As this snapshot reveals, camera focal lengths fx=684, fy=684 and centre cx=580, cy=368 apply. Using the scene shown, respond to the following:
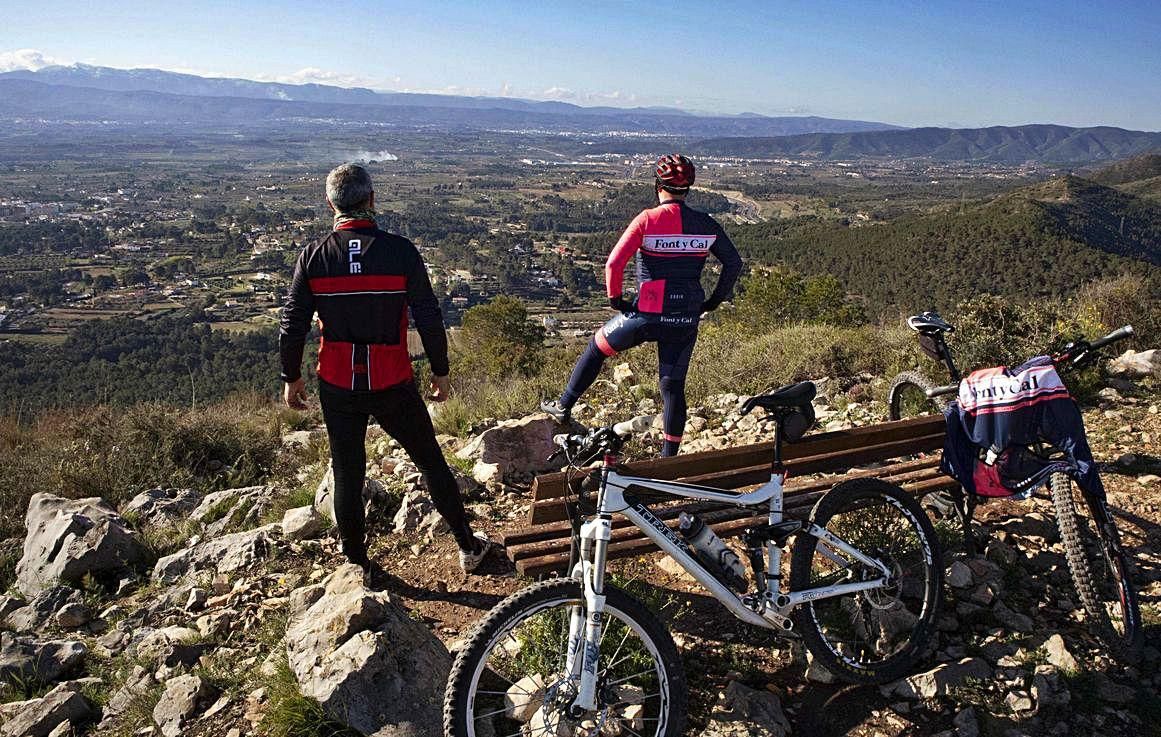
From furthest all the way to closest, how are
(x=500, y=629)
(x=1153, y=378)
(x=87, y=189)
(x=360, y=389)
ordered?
(x=87, y=189), (x=1153, y=378), (x=360, y=389), (x=500, y=629)

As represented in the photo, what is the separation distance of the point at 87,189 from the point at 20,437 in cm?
11794

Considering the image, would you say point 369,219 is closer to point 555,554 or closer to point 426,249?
point 555,554

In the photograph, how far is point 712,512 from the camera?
356cm

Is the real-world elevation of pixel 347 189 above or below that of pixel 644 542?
above

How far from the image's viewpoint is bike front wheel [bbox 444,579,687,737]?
219 cm

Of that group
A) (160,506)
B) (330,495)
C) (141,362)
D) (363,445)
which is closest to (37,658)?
(330,495)

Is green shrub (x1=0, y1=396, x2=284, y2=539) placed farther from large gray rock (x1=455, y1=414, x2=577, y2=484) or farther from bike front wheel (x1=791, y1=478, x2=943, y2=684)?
bike front wheel (x1=791, y1=478, x2=943, y2=684)

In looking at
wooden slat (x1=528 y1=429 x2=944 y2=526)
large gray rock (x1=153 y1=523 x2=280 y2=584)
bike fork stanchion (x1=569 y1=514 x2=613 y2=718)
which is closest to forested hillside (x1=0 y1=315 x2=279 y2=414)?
large gray rock (x1=153 y1=523 x2=280 y2=584)

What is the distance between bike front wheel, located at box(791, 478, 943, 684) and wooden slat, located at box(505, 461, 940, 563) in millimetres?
251

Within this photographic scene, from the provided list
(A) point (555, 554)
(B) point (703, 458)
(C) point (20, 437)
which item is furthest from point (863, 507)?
(C) point (20, 437)

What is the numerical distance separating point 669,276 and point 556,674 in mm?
2639

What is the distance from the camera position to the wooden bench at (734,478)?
3236 millimetres

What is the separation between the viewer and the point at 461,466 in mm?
5434

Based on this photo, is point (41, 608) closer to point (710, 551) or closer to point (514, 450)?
point (514, 450)
